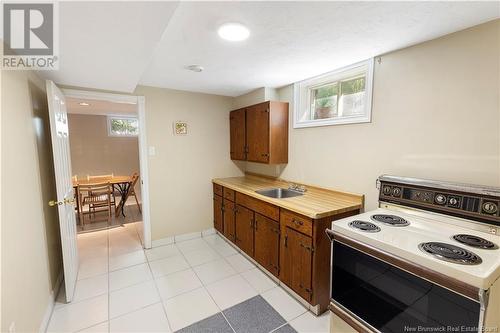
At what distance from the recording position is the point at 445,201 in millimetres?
1487

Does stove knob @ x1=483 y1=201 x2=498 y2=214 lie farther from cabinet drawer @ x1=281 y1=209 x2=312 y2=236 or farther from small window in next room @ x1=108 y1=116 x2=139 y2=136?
small window in next room @ x1=108 y1=116 x2=139 y2=136

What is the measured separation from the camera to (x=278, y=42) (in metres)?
1.70

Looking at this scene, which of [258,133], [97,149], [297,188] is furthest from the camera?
[97,149]

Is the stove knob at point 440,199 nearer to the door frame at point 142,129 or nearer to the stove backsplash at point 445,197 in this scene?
the stove backsplash at point 445,197

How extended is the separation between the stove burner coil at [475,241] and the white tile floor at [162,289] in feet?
3.75

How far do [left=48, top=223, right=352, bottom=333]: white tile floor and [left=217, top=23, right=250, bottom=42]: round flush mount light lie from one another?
86.2 inches

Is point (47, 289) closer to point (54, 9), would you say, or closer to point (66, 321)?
point (66, 321)

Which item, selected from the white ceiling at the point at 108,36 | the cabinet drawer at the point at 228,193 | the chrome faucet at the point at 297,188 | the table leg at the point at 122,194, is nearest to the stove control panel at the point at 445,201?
the chrome faucet at the point at 297,188

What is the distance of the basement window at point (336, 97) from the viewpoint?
2098 mm

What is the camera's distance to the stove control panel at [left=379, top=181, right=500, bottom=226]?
1.32 m

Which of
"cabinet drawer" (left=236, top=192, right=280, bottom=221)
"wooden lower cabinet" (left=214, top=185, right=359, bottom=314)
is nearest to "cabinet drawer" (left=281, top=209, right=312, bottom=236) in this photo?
"wooden lower cabinet" (left=214, top=185, right=359, bottom=314)

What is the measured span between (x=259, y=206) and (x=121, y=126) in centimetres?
545

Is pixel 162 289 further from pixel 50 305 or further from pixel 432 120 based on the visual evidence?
pixel 432 120

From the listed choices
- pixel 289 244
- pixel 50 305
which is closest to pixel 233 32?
pixel 289 244
